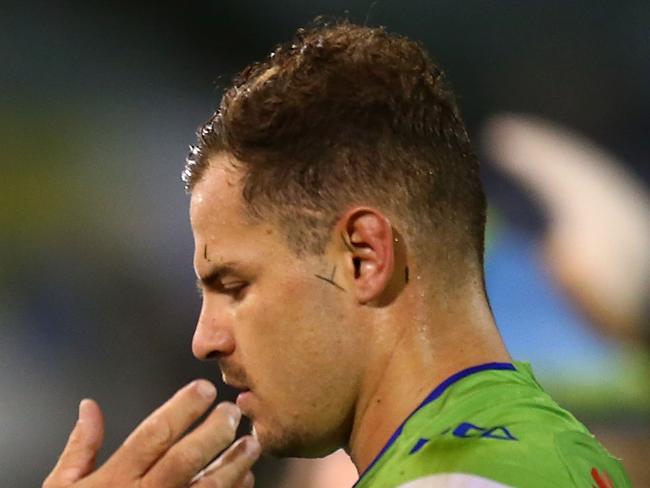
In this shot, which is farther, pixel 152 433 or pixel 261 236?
pixel 261 236

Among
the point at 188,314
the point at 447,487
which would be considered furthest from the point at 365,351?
the point at 188,314

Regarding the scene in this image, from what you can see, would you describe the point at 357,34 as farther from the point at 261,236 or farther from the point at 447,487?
the point at 447,487

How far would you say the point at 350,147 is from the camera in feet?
3.55

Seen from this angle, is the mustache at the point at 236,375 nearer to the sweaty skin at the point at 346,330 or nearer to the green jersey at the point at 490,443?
the sweaty skin at the point at 346,330

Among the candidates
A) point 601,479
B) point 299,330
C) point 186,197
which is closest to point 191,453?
point 299,330

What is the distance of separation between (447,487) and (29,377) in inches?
74.7

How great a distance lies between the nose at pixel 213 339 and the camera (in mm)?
1072

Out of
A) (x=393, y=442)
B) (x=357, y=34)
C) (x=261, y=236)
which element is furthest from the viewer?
(x=357, y=34)

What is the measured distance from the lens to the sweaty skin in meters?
1.02

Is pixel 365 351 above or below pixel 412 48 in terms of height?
below

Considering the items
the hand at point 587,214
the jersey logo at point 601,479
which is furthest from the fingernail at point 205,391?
the hand at point 587,214

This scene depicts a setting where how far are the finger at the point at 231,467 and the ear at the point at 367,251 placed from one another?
7.9 inches

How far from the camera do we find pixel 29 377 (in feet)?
8.16

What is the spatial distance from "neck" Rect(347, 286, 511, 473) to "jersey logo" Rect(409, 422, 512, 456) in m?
0.12
